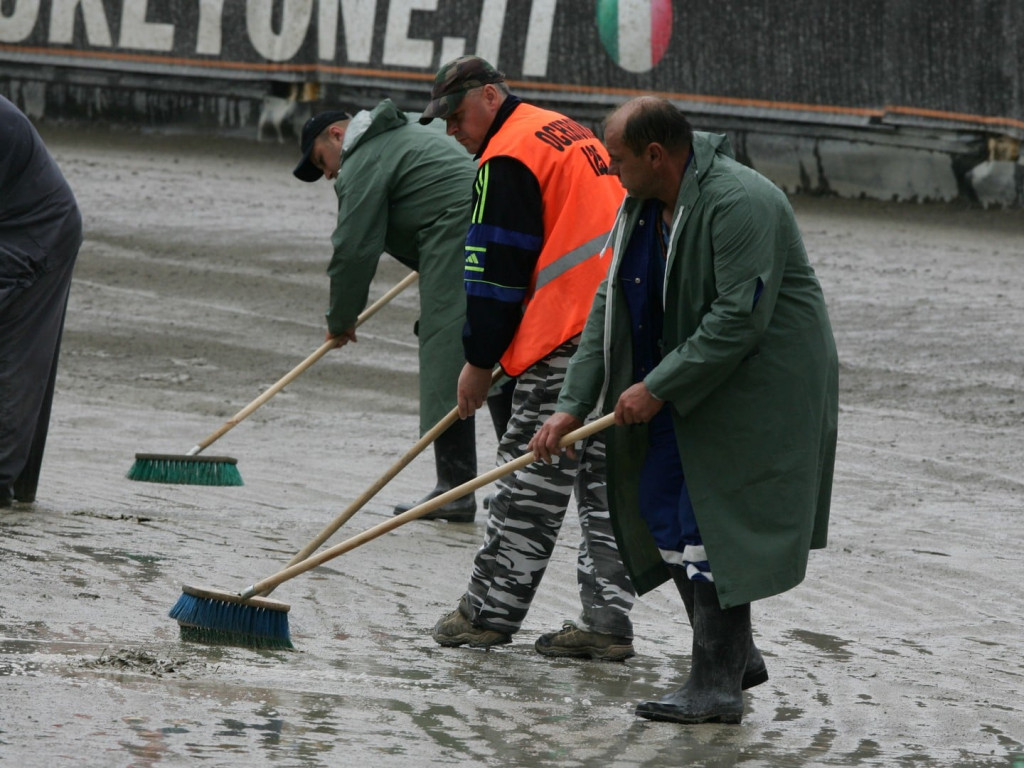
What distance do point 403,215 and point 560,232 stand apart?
6.84ft

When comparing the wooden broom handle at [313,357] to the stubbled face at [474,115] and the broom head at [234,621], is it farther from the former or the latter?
the broom head at [234,621]

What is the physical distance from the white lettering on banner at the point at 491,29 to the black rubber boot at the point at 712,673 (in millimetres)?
10977

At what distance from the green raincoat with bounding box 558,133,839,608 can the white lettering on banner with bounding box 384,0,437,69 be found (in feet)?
36.4

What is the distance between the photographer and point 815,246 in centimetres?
1284

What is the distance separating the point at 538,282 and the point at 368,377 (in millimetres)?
5738

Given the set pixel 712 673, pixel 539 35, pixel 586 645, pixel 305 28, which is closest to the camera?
pixel 712 673

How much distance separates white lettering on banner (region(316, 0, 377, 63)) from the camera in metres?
15.4

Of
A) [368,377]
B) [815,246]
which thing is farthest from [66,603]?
[815,246]

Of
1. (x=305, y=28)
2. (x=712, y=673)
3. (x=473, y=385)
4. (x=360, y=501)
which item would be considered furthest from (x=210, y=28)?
(x=712, y=673)

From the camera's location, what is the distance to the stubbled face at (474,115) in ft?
17.1

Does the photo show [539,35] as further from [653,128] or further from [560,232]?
[653,128]

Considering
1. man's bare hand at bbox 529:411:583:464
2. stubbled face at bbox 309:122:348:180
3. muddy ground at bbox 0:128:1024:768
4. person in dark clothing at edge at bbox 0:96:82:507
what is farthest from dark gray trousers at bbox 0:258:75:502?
man's bare hand at bbox 529:411:583:464

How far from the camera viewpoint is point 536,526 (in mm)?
5188

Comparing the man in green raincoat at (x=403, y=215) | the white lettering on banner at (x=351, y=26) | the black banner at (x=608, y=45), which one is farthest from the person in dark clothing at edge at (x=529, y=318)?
the white lettering on banner at (x=351, y=26)
